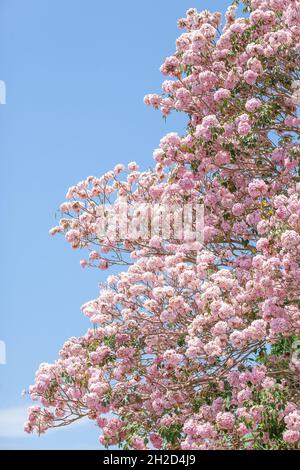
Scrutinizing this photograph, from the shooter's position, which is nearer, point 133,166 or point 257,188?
point 257,188

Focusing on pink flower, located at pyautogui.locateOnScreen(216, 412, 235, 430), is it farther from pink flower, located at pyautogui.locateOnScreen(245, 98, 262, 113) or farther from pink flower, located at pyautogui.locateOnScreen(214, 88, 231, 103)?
pink flower, located at pyautogui.locateOnScreen(214, 88, 231, 103)

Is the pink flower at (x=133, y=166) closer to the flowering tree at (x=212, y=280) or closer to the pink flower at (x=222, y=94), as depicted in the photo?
the flowering tree at (x=212, y=280)

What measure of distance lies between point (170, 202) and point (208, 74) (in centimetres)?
227

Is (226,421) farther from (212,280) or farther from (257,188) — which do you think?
(257,188)

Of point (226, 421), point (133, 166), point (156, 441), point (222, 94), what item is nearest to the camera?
point (226, 421)

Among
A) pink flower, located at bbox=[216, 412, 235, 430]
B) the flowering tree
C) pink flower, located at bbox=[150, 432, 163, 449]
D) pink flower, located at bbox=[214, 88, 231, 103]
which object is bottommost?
pink flower, located at bbox=[150, 432, 163, 449]

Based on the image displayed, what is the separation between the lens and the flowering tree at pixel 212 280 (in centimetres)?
1005

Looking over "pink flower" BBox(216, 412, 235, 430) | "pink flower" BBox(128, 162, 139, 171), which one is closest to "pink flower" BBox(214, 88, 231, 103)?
"pink flower" BBox(128, 162, 139, 171)

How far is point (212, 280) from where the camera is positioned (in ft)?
36.4

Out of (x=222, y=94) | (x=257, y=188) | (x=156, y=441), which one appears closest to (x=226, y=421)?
(x=156, y=441)

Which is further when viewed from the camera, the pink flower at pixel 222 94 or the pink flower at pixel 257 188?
the pink flower at pixel 222 94

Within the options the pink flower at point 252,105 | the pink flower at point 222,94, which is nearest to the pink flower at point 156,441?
the pink flower at point 252,105

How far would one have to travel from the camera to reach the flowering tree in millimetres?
10047
